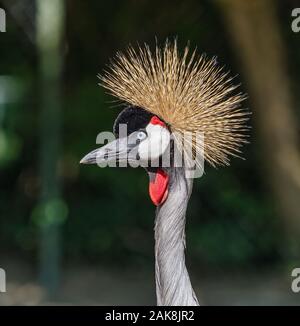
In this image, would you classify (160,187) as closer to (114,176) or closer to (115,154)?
(115,154)

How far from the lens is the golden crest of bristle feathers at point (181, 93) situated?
1.29 meters

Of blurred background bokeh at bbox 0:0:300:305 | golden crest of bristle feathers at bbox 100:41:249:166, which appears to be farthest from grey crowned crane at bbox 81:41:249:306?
blurred background bokeh at bbox 0:0:300:305

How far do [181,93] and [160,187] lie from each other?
0.54 ft

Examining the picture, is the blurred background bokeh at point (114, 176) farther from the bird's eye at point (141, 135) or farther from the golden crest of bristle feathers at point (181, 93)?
the bird's eye at point (141, 135)

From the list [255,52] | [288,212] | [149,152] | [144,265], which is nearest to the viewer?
[149,152]

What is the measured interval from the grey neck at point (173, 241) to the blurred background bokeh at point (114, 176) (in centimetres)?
254

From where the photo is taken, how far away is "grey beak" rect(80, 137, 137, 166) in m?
1.25

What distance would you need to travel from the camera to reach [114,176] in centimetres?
421

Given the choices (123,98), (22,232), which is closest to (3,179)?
(22,232)

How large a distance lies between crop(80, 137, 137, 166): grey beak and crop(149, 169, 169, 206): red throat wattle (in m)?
0.05

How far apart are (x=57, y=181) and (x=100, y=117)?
0.47 m

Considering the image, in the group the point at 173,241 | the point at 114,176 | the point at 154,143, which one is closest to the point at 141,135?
the point at 154,143
